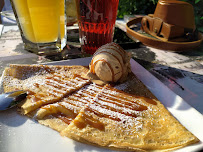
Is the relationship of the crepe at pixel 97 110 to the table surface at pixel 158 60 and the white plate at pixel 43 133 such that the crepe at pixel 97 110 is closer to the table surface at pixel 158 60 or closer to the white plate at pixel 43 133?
the white plate at pixel 43 133

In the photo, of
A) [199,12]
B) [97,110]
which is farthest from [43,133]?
[199,12]

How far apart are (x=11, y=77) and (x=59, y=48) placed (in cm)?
59

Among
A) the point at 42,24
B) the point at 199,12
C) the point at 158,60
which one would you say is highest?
the point at 42,24

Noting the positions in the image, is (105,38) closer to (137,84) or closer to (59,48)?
(59,48)

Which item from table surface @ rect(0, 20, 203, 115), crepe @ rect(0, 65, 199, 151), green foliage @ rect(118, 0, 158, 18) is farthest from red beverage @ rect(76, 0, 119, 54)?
green foliage @ rect(118, 0, 158, 18)

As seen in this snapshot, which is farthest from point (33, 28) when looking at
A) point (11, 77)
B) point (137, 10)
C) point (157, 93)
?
point (137, 10)

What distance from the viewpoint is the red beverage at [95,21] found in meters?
1.36

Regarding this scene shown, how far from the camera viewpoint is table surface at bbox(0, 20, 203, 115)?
1.14 metres

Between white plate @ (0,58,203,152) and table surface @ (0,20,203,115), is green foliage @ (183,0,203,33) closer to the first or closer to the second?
Answer: table surface @ (0,20,203,115)

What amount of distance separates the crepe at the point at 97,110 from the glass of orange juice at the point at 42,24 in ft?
1.31

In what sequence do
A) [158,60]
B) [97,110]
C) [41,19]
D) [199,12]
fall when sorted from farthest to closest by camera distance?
[199,12] < [158,60] < [41,19] < [97,110]

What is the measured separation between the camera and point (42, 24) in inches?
56.8

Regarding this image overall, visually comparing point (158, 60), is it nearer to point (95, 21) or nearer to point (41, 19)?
point (95, 21)

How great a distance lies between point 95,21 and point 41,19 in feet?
1.49
